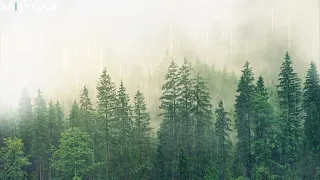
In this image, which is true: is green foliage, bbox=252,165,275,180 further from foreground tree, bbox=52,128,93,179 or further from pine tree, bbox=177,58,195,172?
foreground tree, bbox=52,128,93,179

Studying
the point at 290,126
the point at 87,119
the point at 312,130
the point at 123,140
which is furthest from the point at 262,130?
the point at 87,119

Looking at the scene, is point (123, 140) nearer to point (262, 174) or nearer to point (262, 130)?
point (262, 130)

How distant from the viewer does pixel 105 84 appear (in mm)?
52500

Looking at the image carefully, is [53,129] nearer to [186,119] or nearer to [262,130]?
[186,119]

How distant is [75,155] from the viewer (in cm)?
4956

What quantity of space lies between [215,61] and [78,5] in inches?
3043

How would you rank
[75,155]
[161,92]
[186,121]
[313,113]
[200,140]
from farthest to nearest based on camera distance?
1. [161,92]
2. [186,121]
3. [75,155]
4. [200,140]
5. [313,113]

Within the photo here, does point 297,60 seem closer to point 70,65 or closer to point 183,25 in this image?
point 183,25

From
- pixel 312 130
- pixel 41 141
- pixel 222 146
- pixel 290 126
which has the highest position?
pixel 290 126

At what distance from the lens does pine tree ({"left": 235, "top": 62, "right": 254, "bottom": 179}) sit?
48594 mm

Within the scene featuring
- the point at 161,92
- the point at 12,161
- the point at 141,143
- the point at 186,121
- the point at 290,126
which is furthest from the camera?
the point at 161,92

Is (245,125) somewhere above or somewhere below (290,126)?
above

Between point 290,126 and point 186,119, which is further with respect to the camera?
point 186,119

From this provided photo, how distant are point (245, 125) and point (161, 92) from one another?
50.2m
